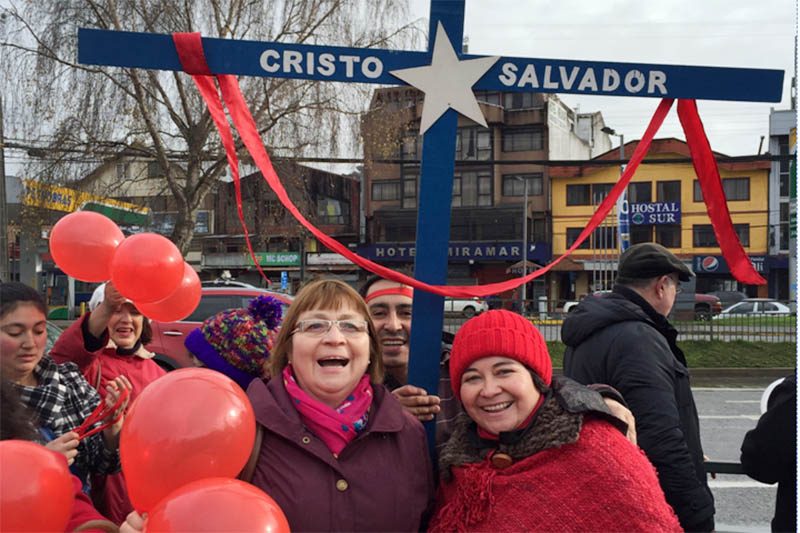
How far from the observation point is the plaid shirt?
2.09 m

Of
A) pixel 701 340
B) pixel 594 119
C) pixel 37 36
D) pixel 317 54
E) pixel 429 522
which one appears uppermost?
pixel 594 119

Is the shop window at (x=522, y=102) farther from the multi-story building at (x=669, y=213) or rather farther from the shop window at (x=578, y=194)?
the shop window at (x=578, y=194)

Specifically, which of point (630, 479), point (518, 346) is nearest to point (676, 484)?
point (630, 479)

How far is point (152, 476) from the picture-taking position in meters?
1.40

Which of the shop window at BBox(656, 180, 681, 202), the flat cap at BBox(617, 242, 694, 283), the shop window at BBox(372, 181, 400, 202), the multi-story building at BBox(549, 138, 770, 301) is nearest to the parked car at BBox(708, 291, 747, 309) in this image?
the multi-story building at BBox(549, 138, 770, 301)

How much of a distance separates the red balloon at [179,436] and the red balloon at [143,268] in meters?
0.94

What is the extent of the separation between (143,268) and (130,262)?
0.05 metres

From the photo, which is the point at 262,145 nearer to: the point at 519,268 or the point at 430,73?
the point at 430,73

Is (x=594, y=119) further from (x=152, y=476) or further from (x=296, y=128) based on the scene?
(x=152, y=476)

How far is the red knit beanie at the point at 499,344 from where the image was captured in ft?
5.64

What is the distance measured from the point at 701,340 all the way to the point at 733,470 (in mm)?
11668

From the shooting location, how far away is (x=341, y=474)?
1.65 m

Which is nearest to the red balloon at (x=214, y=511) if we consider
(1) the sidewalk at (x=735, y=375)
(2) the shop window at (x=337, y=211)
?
(1) the sidewalk at (x=735, y=375)

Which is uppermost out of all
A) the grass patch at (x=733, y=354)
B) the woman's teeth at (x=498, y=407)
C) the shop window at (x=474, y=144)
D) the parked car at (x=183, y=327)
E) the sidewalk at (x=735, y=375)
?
the shop window at (x=474, y=144)
